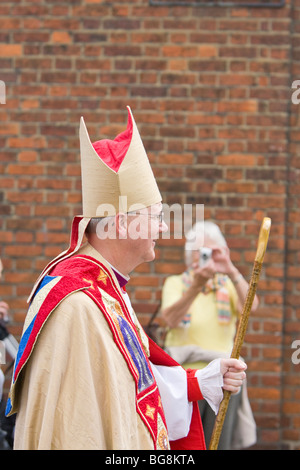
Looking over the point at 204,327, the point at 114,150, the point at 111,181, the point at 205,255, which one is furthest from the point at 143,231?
the point at 204,327

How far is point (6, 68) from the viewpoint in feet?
16.6

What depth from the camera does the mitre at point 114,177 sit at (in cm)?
269

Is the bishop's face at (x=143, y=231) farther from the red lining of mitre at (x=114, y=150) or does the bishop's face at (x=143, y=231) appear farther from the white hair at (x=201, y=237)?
the white hair at (x=201, y=237)

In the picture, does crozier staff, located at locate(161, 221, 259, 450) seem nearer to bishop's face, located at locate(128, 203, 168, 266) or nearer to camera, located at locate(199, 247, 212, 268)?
camera, located at locate(199, 247, 212, 268)

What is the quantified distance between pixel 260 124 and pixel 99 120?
109 centimetres

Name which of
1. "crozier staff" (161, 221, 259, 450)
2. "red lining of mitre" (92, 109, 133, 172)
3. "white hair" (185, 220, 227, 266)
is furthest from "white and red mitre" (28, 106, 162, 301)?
"white hair" (185, 220, 227, 266)

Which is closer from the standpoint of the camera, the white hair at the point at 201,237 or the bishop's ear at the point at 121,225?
the bishop's ear at the point at 121,225

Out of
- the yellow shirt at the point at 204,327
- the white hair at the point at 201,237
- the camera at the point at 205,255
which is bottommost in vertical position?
the yellow shirt at the point at 204,327

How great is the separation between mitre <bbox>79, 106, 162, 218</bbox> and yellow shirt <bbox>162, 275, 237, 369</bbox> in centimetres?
191

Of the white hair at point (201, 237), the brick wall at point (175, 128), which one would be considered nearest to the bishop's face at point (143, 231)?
the white hair at point (201, 237)

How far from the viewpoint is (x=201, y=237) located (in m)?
4.62

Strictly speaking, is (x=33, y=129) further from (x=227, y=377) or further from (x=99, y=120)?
(x=227, y=377)

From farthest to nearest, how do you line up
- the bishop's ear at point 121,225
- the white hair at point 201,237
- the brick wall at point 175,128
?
the brick wall at point 175,128 < the white hair at point 201,237 < the bishop's ear at point 121,225
